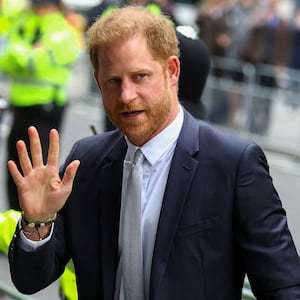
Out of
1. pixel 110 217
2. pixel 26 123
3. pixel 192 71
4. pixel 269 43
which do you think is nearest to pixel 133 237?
pixel 110 217

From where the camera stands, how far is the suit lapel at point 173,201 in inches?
91.0

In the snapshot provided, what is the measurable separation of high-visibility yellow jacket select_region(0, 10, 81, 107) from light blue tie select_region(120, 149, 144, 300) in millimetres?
3970

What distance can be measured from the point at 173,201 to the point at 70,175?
0.28 metres

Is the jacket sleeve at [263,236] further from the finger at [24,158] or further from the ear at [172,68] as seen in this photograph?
the finger at [24,158]

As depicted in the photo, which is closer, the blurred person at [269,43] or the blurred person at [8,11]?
the blurred person at [8,11]

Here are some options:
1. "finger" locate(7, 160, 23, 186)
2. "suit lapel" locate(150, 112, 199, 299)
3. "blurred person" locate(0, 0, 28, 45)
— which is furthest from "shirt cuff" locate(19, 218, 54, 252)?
"blurred person" locate(0, 0, 28, 45)

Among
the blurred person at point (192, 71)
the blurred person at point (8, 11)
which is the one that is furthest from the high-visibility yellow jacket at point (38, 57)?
the blurred person at point (192, 71)

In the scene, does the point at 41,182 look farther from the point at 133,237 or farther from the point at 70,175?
the point at 133,237

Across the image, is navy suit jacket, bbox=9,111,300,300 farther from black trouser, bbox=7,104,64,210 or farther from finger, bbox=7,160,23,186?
black trouser, bbox=7,104,64,210

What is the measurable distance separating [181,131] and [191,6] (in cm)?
1859

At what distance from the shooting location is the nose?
7.43ft

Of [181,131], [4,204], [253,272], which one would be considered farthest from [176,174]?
[4,204]

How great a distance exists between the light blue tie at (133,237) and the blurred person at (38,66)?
3.90 metres

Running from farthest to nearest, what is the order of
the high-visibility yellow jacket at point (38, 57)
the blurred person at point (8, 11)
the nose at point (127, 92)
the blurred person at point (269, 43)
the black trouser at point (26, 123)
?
1. the blurred person at point (269, 43)
2. the blurred person at point (8, 11)
3. the black trouser at point (26, 123)
4. the high-visibility yellow jacket at point (38, 57)
5. the nose at point (127, 92)
